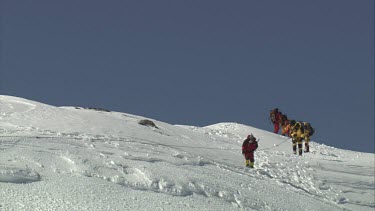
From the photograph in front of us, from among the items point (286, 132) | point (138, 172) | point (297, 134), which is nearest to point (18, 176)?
point (138, 172)

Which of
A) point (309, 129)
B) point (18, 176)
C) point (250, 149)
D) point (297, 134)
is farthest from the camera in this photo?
point (309, 129)

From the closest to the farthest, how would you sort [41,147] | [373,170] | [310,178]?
A: [41,147] < [310,178] < [373,170]

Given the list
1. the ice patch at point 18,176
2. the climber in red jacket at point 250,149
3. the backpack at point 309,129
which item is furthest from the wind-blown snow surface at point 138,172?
the backpack at point 309,129

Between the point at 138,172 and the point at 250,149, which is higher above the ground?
the point at 250,149

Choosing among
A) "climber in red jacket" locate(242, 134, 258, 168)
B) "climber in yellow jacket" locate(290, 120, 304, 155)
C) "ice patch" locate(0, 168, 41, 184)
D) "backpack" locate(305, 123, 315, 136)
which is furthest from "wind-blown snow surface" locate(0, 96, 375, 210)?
"backpack" locate(305, 123, 315, 136)

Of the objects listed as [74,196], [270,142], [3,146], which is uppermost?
[270,142]

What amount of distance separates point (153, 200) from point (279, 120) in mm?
19651

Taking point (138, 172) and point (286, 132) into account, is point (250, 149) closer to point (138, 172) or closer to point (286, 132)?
point (138, 172)

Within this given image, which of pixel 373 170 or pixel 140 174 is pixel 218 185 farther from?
pixel 373 170

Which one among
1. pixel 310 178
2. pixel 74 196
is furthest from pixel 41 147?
pixel 310 178

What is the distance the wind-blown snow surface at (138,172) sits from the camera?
1065cm

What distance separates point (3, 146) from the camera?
13352mm

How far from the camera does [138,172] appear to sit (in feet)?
42.8

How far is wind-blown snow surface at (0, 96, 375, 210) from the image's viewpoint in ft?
34.9
